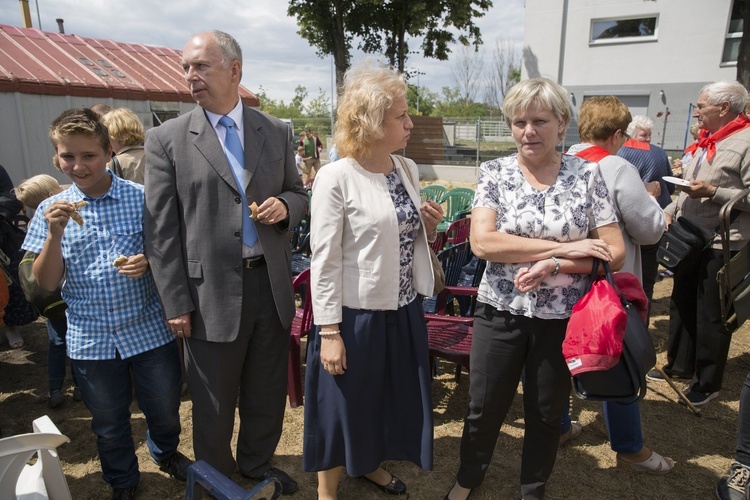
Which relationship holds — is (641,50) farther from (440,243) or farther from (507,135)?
(440,243)

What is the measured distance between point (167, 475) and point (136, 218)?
1428 mm

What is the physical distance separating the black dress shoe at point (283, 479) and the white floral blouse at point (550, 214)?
4.63 ft

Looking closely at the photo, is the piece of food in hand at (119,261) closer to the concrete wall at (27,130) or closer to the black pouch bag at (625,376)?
the black pouch bag at (625,376)

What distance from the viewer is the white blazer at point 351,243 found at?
1.95 meters

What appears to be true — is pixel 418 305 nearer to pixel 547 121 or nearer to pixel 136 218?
pixel 547 121

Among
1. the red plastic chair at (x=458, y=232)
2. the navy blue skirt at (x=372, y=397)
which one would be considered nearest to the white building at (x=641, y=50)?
the red plastic chair at (x=458, y=232)

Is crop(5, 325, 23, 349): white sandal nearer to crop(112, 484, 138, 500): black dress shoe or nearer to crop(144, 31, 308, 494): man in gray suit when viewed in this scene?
crop(112, 484, 138, 500): black dress shoe

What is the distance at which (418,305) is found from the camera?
2.20m

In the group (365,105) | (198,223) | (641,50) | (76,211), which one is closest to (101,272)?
(76,211)

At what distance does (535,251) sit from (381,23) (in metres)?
20.0

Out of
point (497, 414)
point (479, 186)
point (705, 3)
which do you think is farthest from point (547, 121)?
point (705, 3)

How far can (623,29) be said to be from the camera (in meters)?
18.6

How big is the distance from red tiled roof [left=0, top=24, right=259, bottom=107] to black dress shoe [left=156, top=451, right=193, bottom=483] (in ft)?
20.3

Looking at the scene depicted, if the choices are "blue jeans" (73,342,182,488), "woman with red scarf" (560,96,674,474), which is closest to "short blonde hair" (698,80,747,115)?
"woman with red scarf" (560,96,674,474)
